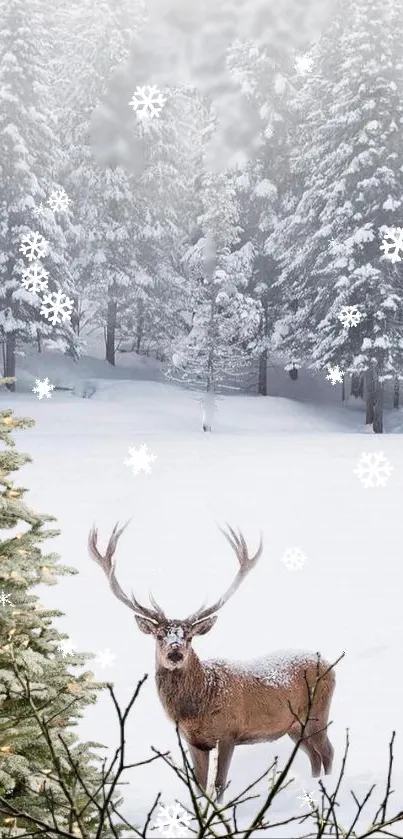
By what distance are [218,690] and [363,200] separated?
14.6m

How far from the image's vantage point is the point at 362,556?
7934 millimetres

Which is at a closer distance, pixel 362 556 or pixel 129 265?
pixel 362 556

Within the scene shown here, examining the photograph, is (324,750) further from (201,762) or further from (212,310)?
(212,310)

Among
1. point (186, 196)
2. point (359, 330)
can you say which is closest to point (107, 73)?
point (186, 196)

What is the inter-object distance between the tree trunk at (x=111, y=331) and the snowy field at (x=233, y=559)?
20.6 feet

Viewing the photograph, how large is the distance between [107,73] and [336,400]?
909 cm

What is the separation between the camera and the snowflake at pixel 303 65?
19.0m

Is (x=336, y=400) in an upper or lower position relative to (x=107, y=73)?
lower

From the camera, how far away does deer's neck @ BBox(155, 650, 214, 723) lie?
12.4 feet

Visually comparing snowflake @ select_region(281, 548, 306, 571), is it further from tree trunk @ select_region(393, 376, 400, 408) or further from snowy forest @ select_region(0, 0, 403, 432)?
tree trunk @ select_region(393, 376, 400, 408)

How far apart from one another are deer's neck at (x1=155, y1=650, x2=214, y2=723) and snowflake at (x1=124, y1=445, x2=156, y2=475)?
7007 mm

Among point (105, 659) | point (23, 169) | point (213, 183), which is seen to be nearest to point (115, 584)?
point (105, 659)

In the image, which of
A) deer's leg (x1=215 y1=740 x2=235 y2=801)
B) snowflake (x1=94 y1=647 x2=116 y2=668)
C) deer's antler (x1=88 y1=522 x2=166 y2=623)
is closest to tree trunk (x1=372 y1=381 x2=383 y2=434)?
snowflake (x1=94 y1=647 x2=116 y2=668)

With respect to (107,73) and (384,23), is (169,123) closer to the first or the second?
(107,73)
